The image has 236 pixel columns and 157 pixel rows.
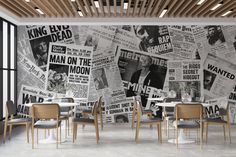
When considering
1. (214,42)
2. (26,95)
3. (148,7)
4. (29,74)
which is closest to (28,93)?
(26,95)

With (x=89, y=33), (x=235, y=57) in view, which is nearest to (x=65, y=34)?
(x=89, y=33)

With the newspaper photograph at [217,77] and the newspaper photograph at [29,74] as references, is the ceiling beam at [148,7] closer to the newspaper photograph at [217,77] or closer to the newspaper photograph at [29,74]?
the newspaper photograph at [217,77]

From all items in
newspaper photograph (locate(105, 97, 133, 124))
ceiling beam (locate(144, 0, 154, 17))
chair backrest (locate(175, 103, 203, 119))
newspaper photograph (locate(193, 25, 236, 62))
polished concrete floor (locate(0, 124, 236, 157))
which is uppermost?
ceiling beam (locate(144, 0, 154, 17))

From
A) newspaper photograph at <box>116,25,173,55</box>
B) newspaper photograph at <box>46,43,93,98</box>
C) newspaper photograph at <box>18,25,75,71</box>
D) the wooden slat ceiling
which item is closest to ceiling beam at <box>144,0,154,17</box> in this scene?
the wooden slat ceiling

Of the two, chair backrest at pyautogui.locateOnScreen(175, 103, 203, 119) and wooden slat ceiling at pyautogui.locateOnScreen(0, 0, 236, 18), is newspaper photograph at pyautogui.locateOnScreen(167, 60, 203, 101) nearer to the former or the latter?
wooden slat ceiling at pyautogui.locateOnScreen(0, 0, 236, 18)

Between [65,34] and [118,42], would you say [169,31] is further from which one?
[65,34]

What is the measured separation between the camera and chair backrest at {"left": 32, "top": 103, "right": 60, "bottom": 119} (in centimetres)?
689

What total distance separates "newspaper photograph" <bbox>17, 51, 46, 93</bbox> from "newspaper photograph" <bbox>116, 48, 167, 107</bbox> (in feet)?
7.47

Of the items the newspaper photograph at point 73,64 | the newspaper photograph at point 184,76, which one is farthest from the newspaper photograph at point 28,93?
the newspaper photograph at point 184,76

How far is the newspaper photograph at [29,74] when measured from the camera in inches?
418

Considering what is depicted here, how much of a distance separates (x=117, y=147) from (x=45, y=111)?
150 cm

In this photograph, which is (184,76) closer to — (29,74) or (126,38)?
(126,38)

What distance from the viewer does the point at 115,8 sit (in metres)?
8.37

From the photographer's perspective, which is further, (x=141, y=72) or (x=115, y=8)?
(x=141, y=72)
